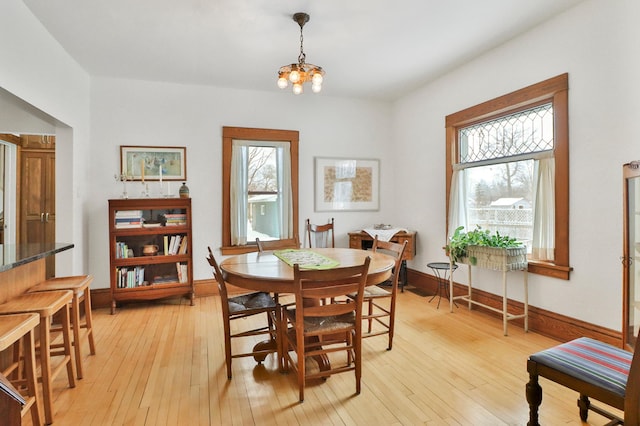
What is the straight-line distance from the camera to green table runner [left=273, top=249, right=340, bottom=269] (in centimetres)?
254

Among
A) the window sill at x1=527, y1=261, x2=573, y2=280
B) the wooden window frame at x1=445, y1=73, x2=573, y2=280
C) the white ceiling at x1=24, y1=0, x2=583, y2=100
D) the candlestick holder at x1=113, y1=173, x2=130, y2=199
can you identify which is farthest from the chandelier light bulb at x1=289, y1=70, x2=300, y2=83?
the window sill at x1=527, y1=261, x2=573, y2=280

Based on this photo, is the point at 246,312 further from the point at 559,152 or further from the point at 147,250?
the point at 559,152

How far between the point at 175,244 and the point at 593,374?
4.04 metres

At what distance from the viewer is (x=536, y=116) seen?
3.33 m

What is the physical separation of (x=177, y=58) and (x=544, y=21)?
11.9ft

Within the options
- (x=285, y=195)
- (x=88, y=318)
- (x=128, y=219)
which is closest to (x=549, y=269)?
(x=285, y=195)

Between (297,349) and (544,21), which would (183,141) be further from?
(544,21)

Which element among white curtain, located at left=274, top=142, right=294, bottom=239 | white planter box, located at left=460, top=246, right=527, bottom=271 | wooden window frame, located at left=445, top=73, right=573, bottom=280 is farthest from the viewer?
white curtain, located at left=274, top=142, right=294, bottom=239

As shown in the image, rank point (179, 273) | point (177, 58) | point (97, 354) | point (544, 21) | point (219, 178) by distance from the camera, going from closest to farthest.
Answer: point (97, 354) → point (544, 21) → point (177, 58) → point (179, 273) → point (219, 178)

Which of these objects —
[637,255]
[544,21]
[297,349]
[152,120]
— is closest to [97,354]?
[297,349]

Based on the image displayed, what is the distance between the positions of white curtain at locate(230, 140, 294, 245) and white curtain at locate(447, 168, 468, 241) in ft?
7.05

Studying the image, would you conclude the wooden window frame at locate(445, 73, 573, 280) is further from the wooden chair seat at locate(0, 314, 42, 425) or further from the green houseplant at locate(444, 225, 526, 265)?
the wooden chair seat at locate(0, 314, 42, 425)

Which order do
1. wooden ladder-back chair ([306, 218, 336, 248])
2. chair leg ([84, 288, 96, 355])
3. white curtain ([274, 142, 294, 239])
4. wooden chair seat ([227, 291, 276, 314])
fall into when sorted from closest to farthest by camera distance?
1. wooden chair seat ([227, 291, 276, 314])
2. chair leg ([84, 288, 96, 355])
3. wooden ladder-back chair ([306, 218, 336, 248])
4. white curtain ([274, 142, 294, 239])

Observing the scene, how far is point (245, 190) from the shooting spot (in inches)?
185
